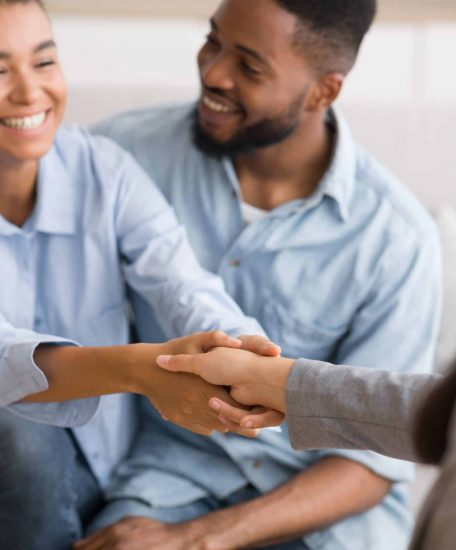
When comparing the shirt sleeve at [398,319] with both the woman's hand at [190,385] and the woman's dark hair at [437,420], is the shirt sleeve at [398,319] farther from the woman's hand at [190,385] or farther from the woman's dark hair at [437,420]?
the woman's dark hair at [437,420]

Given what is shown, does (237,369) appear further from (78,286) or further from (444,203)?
(444,203)

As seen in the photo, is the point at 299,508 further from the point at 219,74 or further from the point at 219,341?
the point at 219,74

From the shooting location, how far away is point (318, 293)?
6.03 ft

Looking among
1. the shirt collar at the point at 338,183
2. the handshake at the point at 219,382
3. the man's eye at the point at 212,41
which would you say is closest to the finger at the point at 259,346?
the handshake at the point at 219,382

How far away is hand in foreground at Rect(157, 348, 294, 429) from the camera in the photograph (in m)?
1.45

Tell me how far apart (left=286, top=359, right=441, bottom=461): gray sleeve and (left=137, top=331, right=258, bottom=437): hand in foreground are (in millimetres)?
154

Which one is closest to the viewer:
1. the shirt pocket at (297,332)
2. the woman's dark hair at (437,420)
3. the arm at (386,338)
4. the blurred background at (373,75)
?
the woman's dark hair at (437,420)

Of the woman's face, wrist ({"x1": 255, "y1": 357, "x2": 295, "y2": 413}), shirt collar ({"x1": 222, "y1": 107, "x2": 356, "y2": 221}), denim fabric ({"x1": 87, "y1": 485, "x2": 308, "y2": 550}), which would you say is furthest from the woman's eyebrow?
denim fabric ({"x1": 87, "y1": 485, "x2": 308, "y2": 550})

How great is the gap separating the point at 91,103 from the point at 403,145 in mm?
640

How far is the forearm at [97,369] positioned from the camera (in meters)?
1.55

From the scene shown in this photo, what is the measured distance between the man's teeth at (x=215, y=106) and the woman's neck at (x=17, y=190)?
1.05ft

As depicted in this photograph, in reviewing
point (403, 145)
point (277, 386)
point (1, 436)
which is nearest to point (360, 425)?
point (277, 386)

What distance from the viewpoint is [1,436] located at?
1654 millimetres

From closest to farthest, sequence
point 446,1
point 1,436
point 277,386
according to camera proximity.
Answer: point 277,386
point 1,436
point 446,1
